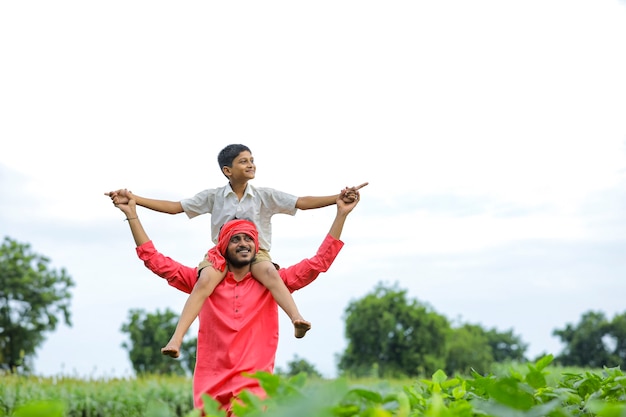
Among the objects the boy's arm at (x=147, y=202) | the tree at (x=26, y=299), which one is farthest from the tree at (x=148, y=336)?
the boy's arm at (x=147, y=202)

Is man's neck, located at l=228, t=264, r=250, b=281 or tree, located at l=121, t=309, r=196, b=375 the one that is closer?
man's neck, located at l=228, t=264, r=250, b=281

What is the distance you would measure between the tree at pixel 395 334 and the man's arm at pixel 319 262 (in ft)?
89.3

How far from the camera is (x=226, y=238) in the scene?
16.2 ft

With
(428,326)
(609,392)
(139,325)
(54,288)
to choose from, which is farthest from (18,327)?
(609,392)

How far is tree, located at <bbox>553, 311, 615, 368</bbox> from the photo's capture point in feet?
152

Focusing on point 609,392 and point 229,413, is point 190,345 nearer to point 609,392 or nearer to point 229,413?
point 229,413

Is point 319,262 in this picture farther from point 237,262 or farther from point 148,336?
point 148,336

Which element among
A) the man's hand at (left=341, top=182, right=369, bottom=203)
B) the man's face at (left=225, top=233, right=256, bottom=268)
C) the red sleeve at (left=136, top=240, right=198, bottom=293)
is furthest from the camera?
the man's hand at (left=341, top=182, right=369, bottom=203)

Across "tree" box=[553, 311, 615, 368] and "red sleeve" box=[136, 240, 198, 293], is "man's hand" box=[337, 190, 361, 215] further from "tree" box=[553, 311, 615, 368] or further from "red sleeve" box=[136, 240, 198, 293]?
"tree" box=[553, 311, 615, 368]

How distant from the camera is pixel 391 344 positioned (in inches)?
1280

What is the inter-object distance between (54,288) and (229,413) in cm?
2898

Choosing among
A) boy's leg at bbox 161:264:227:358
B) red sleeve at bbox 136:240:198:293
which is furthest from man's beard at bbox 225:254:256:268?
red sleeve at bbox 136:240:198:293

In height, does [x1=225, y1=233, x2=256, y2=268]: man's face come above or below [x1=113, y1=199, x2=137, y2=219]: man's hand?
below

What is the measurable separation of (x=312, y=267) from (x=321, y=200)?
29.1 inches
